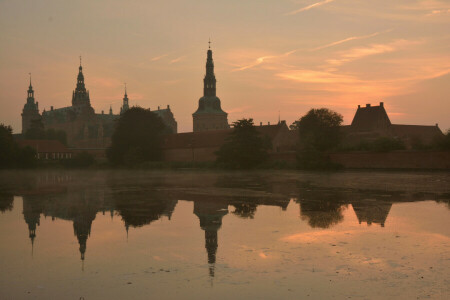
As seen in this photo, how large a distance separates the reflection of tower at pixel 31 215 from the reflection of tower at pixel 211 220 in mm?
3726

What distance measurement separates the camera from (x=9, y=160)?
202 ft

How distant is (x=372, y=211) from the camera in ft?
47.7

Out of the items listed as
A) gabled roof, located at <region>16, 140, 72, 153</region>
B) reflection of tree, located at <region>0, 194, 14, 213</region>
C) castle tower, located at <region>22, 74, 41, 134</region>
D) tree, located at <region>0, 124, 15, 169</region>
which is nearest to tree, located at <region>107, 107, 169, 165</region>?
tree, located at <region>0, 124, 15, 169</region>

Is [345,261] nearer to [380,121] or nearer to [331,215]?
[331,215]

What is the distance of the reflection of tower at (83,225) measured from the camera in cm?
1017

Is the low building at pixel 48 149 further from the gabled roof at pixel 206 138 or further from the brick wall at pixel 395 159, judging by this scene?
the brick wall at pixel 395 159

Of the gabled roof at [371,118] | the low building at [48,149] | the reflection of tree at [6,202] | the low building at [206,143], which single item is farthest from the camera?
the low building at [48,149]

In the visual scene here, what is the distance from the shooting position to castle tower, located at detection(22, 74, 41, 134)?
152 meters

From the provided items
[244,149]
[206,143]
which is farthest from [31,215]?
[206,143]

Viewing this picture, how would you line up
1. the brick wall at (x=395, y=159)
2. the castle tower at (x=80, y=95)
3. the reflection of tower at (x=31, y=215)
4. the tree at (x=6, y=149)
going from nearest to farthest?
the reflection of tower at (x=31, y=215) → the brick wall at (x=395, y=159) → the tree at (x=6, y=149) → the castle tower at (x=80, y=95)

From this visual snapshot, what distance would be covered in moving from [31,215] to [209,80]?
8898 centimetres

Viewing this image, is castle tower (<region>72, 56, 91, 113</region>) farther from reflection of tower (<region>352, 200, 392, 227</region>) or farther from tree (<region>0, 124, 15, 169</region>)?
reflection of tower (<region>352, 200, 392, 227</region>)

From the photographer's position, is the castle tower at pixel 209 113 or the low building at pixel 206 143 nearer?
the low building at pixel 206 143

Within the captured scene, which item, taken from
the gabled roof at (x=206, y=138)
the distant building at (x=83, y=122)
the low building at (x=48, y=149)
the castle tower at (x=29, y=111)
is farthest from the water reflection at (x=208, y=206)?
the castle tower at (x=29, y=111)
